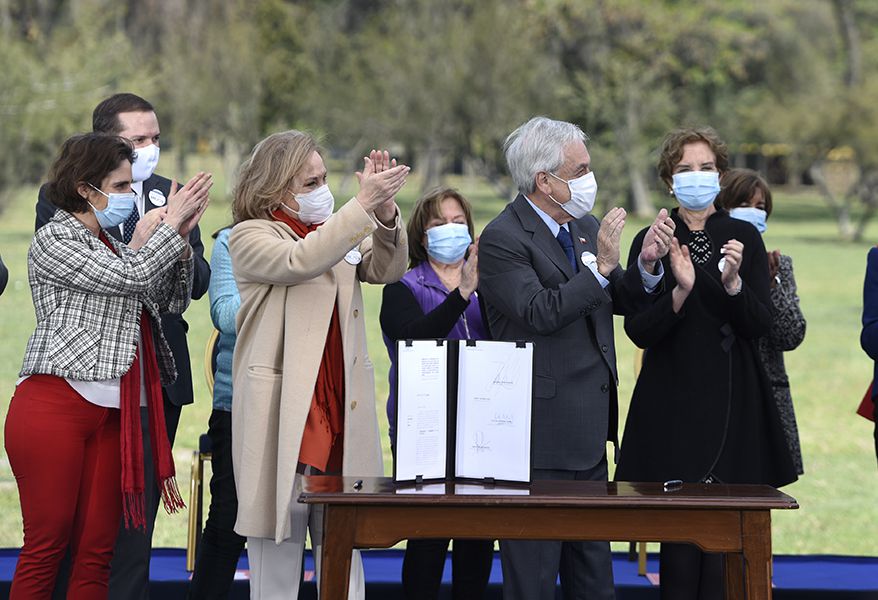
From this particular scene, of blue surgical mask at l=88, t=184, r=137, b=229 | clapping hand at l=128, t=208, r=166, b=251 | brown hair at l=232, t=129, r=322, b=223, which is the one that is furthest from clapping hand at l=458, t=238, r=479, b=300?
blue surgical mask at l=88, t=184, r=137, b=229

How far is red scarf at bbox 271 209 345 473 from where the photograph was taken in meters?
4.17

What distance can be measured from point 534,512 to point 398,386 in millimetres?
509

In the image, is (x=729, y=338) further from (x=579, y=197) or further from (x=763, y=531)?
(x=763, y=531)

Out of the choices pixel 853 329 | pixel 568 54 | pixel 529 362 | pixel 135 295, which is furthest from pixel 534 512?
pixel 568 54

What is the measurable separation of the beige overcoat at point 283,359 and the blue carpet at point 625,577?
3.61 feet

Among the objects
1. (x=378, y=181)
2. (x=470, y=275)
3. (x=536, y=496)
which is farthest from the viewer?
(x=470, y=275)

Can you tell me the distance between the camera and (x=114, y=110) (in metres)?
4.81

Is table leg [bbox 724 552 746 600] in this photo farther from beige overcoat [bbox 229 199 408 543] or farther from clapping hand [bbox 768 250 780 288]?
clapping hand [bbox 768 250 780 288]

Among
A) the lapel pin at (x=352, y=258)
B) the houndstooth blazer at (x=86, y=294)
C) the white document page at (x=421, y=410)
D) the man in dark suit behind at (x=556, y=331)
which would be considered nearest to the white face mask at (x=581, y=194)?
the man in dark suit behind at (x=556, y=331)

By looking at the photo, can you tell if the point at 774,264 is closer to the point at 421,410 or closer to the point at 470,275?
the point at 470,275

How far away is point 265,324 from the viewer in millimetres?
4164

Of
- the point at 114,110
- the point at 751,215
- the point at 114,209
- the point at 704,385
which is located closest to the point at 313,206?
the point at 114,209

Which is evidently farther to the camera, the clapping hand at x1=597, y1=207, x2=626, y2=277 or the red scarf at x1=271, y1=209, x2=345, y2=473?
the red scarf at x1=271, y1=209, x2=345, y2=473

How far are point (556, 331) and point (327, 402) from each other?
765mm
